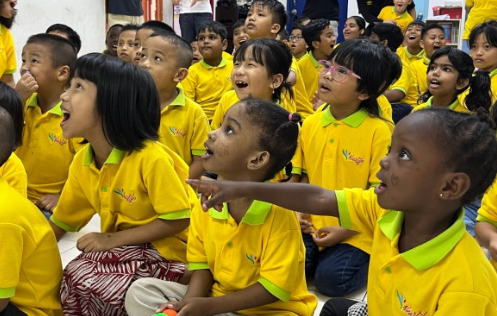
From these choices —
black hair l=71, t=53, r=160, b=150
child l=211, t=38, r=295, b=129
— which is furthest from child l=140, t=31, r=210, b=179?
black hair l=71, t=53, r=160, b=150

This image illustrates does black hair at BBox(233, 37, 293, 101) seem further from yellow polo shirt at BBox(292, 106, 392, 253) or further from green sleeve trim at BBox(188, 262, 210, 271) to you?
green sleeve trim at BBox(188, 262, 210, 271)

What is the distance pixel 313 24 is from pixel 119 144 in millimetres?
2905

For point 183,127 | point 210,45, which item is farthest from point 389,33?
point 183,127

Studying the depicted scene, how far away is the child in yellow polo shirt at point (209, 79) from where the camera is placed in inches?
143

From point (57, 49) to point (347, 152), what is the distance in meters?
1.33

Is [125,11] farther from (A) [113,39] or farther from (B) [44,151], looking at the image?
(B) [44,151]

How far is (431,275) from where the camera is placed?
1.04 m

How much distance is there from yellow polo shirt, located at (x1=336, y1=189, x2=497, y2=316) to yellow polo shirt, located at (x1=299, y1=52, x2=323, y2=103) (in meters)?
2.74

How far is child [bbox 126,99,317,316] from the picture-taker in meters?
1.30

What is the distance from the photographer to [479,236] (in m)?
1.53

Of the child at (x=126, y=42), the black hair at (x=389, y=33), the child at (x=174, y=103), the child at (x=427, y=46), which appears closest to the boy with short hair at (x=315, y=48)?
the child at (x=427, y=46)

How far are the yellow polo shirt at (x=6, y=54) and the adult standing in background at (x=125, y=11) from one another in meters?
2.12

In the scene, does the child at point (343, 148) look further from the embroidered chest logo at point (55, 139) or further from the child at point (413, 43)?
the child at point (413, 43)

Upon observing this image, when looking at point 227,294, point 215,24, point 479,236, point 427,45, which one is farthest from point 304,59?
point 227,294
